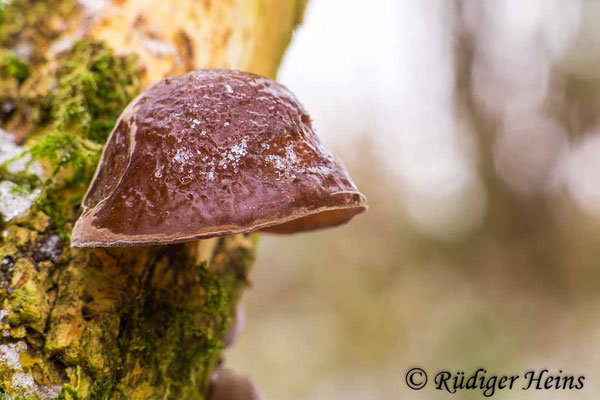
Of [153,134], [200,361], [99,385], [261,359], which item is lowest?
[261,359]

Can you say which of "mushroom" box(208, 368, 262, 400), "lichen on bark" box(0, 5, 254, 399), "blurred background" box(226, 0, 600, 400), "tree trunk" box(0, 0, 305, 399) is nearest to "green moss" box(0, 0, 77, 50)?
"tree trunk" box(0, 0, 305, 399)

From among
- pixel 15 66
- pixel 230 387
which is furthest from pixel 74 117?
pixel 230 387

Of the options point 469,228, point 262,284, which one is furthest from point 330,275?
point 469,228

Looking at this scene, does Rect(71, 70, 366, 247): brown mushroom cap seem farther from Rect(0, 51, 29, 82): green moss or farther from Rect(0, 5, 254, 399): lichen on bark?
Rect(0, 51, 29, 82): green moss

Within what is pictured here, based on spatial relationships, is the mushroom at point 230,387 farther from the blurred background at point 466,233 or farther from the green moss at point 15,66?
the blurred background at point 466,233

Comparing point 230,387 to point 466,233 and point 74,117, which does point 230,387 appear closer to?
point 74,117

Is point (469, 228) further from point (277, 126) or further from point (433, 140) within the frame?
point (277, 126)
